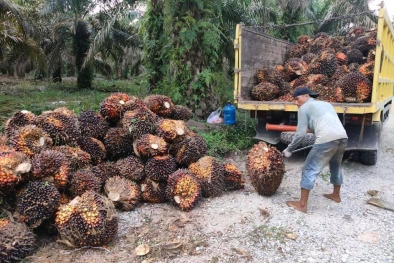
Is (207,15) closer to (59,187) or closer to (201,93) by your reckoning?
(201,93)

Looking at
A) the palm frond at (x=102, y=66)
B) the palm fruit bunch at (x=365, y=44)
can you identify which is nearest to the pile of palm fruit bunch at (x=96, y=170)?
the palm fruit bunch at (x=365, y=44)

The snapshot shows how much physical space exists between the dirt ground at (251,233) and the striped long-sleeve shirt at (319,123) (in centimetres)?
81

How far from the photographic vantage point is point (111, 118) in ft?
14.5

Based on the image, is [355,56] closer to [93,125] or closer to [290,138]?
[290,138]

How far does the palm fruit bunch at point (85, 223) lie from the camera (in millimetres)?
2920

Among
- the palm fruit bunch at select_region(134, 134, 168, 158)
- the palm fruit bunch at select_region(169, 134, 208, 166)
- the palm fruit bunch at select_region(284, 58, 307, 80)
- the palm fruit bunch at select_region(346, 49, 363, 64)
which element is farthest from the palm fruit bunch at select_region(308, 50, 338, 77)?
the palm fruit bunch at select_region(134, 134, 168, 158)

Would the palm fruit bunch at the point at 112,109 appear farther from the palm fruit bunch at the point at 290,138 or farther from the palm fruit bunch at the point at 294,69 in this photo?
the palm fruit bunch at the point at 294,69

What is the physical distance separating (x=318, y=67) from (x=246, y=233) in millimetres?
4052

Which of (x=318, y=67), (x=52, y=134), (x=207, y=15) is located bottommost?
(x=52, y=134)

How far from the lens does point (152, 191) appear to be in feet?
12.8

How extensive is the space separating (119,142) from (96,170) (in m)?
0.49

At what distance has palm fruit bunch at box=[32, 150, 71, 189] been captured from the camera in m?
3.18

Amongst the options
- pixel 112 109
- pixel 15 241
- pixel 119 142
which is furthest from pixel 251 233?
pixel 112 109

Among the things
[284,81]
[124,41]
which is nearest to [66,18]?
[124,41]
